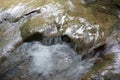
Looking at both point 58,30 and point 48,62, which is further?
point 58,30

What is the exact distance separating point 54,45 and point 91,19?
4.20 feet

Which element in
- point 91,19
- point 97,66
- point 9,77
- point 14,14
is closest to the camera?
point 97,66

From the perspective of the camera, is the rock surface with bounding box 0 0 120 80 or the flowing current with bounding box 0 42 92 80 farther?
the rock surface with bounding box 0 0 120 80

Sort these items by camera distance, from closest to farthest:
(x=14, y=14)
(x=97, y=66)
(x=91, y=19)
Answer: (x=97, y=66) → (x=91, y=19) → (x=14, y=14)

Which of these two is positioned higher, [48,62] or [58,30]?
[58,30]

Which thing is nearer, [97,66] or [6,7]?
[97,66]

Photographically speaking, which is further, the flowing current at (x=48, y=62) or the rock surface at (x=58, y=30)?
the rock surface at (x=58, y=30)

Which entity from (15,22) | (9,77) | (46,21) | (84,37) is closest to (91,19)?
(84,37)

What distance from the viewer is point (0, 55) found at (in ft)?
22.1

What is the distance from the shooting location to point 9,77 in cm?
648

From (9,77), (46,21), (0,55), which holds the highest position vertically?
(46,21)

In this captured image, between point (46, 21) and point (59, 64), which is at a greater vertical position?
point (46, 21)

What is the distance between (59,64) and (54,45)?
22.7 inches

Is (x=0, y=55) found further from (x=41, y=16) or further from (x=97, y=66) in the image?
(x=97, y=66)
